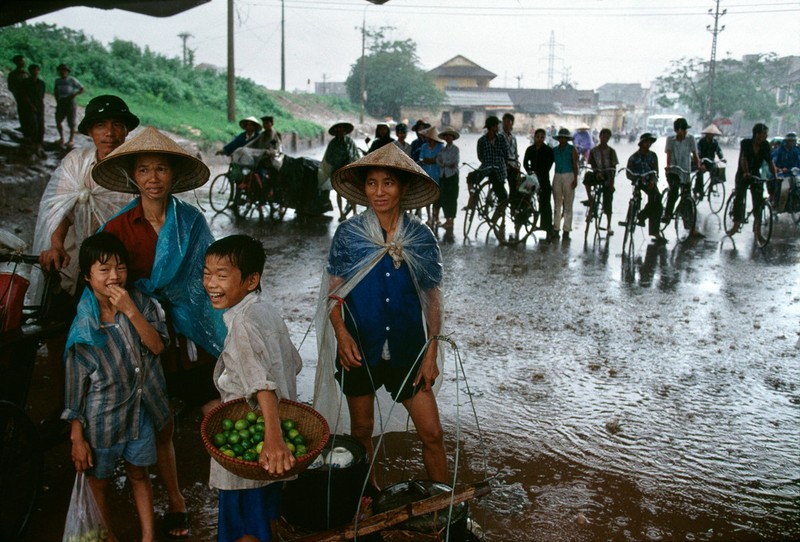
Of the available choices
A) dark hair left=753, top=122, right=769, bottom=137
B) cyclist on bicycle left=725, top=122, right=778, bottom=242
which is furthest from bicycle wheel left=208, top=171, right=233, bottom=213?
dark hair left=753, top=122, right=769, bottom=137

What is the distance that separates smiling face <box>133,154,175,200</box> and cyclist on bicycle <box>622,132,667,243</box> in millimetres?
7661

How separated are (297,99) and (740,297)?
4370 centimetres

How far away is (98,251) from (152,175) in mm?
477

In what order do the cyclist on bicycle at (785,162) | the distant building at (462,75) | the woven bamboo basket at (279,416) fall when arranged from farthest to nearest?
the distant building at (462,75) → the cyclist on bicycle at (785,162) → the woven bamboo basket at (279,416)

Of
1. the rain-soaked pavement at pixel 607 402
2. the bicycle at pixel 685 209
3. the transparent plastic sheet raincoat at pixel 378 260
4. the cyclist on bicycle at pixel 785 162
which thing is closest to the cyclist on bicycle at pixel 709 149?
the cyclist on bicycle at pixel 785 162

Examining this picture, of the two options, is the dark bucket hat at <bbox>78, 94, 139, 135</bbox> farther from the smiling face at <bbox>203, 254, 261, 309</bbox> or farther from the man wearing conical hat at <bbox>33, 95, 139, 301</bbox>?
the smiling face at <bbox>203, 254, 261, 309</bbox>

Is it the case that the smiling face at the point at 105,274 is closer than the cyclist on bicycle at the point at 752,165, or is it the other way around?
the smiling face at the point at 105,274

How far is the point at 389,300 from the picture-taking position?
3.04 meters

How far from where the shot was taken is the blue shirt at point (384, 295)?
3.02 meters

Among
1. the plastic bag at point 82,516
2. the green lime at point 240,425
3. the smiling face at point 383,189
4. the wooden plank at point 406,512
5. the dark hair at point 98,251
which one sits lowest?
the plastic bag at point 82,516

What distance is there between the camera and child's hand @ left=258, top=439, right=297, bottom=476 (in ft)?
7.48

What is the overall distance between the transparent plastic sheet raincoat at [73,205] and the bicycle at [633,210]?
7058 millimetres

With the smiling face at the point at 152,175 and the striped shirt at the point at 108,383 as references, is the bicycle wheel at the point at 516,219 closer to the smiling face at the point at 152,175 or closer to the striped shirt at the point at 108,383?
the smiling face at the point at 152,175

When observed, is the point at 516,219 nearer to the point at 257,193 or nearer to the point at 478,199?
the point at 478,199
